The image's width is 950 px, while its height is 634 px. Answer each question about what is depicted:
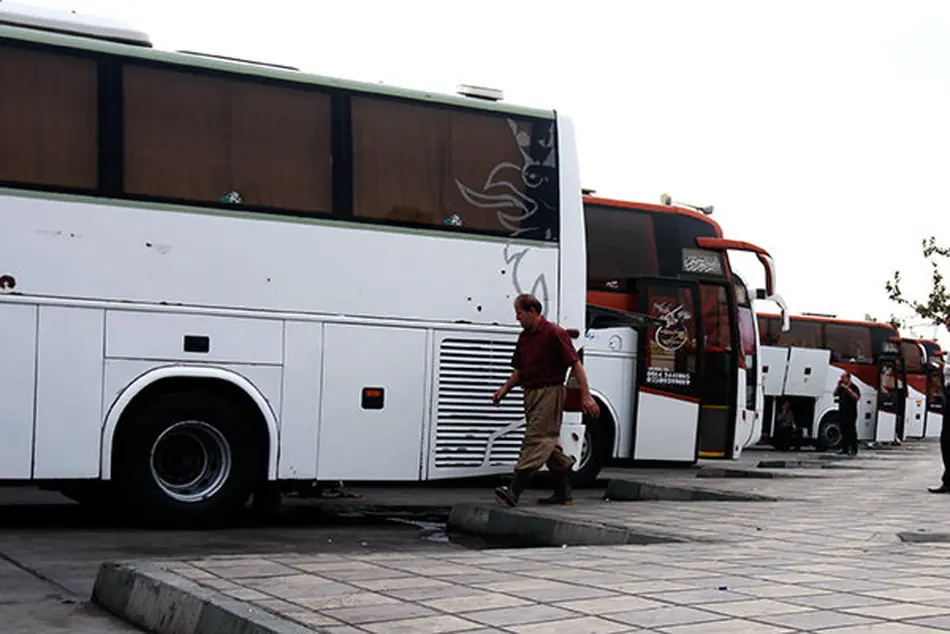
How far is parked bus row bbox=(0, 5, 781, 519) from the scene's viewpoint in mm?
9211

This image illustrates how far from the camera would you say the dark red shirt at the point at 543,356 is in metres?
10.5

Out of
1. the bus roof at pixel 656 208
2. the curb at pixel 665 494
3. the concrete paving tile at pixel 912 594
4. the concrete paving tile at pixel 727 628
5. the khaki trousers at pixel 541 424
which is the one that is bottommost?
the curb at pixel 665 494

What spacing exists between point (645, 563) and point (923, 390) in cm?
3116

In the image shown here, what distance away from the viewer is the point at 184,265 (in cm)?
966

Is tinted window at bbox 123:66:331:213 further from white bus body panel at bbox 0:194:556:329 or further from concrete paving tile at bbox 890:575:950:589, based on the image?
concrete paving tile at bbox 890:575:950:589

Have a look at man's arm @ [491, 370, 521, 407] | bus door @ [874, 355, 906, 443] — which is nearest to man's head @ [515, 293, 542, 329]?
man's arm @ [491, 370, 521, 407]

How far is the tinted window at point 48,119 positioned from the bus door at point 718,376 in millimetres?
9720

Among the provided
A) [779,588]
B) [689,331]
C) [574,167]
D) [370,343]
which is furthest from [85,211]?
[689,331]

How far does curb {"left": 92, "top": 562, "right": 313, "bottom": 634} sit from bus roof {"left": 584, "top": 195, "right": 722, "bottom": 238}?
11522 mm

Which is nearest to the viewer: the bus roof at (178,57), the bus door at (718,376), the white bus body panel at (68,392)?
the white bus body panel at (68,392)

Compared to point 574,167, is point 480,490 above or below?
below

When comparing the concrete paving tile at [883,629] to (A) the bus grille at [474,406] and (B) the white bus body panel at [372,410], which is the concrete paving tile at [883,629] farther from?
(A) the bus grille at [474,406]

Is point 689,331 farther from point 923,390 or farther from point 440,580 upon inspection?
point 923,390

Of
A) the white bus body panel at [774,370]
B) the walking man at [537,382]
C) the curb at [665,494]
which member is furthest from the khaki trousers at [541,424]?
the white bus body panel at [774,370]
